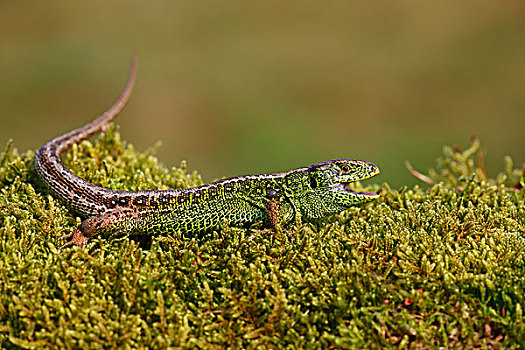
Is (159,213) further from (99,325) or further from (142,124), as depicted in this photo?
(142,124)

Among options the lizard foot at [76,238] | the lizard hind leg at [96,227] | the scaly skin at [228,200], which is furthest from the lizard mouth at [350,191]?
the lizard foot at [76,238]

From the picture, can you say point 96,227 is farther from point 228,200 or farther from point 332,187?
point 332,187

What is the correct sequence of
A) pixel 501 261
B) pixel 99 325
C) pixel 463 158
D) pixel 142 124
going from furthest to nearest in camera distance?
pixel 142 124
pixel 463 158
pixel 501 261
pixel 99 325

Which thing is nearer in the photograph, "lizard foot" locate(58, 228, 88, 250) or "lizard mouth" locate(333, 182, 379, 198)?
"lizard foot" locate(58, 228, 88, 250)

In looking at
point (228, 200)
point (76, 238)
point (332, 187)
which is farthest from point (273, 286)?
point (76, 238)

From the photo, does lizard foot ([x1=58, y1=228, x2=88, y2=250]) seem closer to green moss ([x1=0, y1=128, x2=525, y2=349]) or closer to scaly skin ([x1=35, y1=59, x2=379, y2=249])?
green moss ([x1=0, y1=128, x2=525, y2=349])

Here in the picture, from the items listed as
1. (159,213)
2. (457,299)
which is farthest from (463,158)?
(159,213)

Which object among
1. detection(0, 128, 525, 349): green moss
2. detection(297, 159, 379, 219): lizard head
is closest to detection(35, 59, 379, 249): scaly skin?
detection(297, 159, 379, 219): lizard head
